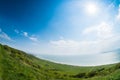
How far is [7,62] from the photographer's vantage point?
55.5 metres

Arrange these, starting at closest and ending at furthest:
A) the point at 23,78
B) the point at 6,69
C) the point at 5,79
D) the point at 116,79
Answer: the point at 116,79 → the point at 5,79 → the point at 23,78 → the point at 6,69

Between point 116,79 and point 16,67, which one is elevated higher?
point 16,67

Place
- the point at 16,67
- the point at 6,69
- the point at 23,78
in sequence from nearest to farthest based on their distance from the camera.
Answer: the point at 23,78 < the point at 6,69 < the point at 16,67

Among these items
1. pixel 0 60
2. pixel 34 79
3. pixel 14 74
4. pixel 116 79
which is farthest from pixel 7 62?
pixel 116 79

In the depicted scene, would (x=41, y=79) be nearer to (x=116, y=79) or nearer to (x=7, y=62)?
(x=7, y=62)

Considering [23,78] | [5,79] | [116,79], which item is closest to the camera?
[116,79]

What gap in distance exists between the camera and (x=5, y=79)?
141ft

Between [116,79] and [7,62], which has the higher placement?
[7,62]

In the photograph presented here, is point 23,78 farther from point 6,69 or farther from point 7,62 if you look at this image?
point 7,62

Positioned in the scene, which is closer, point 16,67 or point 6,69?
point 6,69

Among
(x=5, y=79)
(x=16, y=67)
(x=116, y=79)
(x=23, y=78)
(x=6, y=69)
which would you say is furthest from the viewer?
(x=16, y=67)

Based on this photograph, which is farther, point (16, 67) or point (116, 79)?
point (16, 67)

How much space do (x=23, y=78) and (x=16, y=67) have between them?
330 inches

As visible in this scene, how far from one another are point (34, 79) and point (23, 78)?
2848mm
